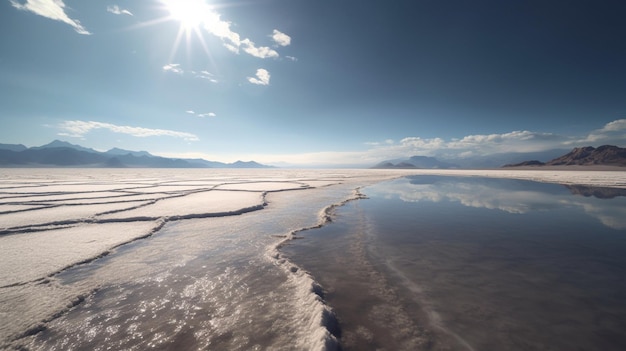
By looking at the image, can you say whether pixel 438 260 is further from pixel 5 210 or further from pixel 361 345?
pixel 5 210

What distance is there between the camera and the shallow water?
293cm

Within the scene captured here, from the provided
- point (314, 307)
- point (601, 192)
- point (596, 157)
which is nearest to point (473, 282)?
point (314, 307)

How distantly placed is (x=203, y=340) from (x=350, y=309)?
197 centimetres

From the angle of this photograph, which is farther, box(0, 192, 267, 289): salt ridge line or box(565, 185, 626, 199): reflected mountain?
box(565, 185, 626, 199): reflected mountain

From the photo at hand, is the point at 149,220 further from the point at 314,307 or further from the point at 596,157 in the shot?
the point at 596,157

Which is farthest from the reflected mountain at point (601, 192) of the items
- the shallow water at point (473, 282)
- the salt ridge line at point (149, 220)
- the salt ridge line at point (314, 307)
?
the salt ridge line at point (149, 220)

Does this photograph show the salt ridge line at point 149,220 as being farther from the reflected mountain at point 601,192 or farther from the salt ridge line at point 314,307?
the reflected mountain at point 601,192

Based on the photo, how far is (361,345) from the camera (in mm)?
2803

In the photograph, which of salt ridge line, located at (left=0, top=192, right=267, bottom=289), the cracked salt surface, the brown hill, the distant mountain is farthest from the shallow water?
the brown hill

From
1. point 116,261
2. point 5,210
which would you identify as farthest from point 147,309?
point 5,210

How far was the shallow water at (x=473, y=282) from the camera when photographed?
2.93 meters

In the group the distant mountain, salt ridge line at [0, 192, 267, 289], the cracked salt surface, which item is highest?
the distant mountain

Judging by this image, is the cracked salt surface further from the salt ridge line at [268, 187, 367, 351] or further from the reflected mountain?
the reflected mountain

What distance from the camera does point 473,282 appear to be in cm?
425
